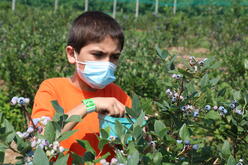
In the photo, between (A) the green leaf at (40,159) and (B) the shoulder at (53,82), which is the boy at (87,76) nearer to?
(B) the shoulder at (53,82)

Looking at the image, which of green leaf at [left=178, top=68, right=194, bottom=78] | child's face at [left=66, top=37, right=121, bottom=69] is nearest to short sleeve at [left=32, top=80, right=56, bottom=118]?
child's face at [left=66, top=37, right=121, bottom=69]

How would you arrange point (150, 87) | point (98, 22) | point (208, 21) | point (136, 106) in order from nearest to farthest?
1. point (136, 106)
2. point (98, 22)
3. point (150, 87)
4. point (208, 21)

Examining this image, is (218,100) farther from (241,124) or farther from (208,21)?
(208,21)

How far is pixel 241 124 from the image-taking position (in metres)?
1.79

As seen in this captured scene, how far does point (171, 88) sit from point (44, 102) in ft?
1.91

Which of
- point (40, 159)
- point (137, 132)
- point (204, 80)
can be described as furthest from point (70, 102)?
point (40, 159)

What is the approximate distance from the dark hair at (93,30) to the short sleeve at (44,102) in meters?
0.26

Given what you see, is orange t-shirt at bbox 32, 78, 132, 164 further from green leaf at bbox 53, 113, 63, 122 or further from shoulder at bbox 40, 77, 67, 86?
green leaf at bbox 53, 113, 63, 122

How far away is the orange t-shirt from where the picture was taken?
1779mm

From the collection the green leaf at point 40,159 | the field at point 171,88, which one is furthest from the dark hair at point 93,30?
the green leaf at point 40,159

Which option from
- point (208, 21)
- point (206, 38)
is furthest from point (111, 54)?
point (208, 21)

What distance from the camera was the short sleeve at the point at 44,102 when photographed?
5.71 feet

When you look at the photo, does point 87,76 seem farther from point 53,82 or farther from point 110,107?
point 110,107

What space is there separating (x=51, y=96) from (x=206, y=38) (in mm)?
10354
